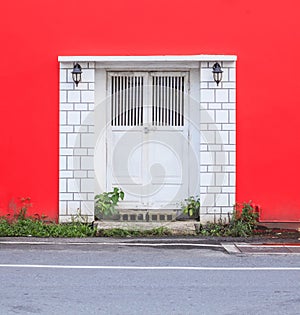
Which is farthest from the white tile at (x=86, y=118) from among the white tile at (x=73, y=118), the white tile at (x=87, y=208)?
the white tile at (x=87, y=208)

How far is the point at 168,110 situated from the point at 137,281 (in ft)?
18.7

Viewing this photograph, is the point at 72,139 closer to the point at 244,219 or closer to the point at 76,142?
the point at 76,142

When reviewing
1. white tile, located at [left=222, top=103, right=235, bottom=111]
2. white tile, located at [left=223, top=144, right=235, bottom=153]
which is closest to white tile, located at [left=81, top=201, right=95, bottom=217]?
white tile, located at [left=223, top=144, right=235, bottom=153]

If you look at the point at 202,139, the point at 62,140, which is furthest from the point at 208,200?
the point at 62,140

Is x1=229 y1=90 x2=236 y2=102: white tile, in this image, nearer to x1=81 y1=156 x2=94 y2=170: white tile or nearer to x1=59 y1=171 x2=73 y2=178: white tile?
x1=81 y1=156 x2=94 y2=170: white tile

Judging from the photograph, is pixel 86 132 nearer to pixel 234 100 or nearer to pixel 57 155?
pixel 57 155

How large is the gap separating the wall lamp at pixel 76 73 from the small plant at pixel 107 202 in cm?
202

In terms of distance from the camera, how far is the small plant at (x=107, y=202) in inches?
573

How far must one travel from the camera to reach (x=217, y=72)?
14.1m

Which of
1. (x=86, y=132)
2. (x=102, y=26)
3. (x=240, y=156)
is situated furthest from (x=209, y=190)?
(x=102, y=26)

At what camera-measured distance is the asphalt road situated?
8.25 m

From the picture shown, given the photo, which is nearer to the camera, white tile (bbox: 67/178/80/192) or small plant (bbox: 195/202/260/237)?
small plant (bbox: 195/202/260/237)

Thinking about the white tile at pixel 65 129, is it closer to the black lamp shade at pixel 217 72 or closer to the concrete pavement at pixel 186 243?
the concrete pavement at pixel 186 243

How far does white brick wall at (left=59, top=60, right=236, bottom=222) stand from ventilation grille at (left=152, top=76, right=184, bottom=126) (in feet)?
1.58
